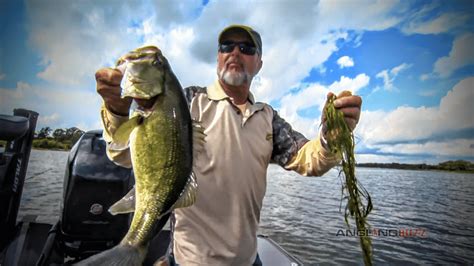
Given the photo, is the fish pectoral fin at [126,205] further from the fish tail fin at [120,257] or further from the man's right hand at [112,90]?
the man's right hand at [112,90]

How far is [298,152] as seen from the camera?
3119 mm

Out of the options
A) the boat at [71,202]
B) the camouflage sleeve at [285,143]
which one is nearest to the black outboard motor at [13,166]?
the boat at [71,202]

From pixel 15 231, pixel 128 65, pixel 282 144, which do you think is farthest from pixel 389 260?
pixel 128 65

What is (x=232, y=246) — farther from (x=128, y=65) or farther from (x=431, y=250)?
(x=431, y=250)

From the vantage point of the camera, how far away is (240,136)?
2.96 m

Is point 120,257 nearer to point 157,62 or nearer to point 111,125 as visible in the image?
point 111,125

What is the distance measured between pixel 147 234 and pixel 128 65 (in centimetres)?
102

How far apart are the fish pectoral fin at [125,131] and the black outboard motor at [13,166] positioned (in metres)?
2.72

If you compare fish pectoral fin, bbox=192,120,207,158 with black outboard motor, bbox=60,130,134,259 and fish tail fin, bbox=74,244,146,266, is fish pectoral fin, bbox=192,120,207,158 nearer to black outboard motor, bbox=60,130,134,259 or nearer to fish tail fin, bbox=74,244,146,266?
fish tail fin, bbox=74,244,146,266

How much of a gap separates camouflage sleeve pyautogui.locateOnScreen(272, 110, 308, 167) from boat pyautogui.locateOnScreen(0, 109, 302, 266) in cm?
209

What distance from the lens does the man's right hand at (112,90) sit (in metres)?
1.99

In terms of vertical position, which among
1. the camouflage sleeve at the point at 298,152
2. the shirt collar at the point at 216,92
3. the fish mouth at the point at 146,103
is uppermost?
the shirt collar at the point at 216,92

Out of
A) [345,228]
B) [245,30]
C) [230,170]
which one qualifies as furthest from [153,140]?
[345,228]

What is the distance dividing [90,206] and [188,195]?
2531 mm
